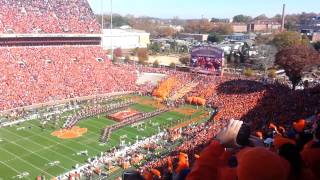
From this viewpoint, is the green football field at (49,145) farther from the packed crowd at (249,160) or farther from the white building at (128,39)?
the white building at (128,39)

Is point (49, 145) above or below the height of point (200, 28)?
below

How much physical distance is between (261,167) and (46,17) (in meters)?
41.9

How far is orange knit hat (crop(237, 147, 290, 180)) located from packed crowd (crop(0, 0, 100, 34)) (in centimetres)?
3707

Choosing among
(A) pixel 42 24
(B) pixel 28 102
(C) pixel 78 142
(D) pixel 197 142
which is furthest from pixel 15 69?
(D) pixel 197 142

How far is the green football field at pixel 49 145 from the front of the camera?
66.2 ft

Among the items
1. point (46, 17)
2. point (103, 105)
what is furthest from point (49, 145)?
point (46, 17)

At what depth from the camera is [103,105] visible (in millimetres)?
32875

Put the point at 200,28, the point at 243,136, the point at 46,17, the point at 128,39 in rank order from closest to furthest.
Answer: the point at 243,136
the point at 46,17
the point at 128,39
the point at 200,28

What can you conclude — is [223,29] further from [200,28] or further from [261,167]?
[261,167]

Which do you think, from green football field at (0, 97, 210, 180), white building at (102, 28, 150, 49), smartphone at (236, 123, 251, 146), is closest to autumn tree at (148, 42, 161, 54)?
white building at (102, 28, 150, 49)

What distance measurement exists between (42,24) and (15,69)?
7.47 meters

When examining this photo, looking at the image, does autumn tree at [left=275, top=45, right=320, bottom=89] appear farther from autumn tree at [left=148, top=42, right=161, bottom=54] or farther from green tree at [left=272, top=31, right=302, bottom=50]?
autumn tree at [left=148, top=42, right=161, bottom=54]

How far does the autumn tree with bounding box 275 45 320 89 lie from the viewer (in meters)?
33.4

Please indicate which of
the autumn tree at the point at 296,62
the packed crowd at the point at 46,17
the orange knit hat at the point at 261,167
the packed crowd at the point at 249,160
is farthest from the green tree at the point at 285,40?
the orange knit hat at the point at 261,167
